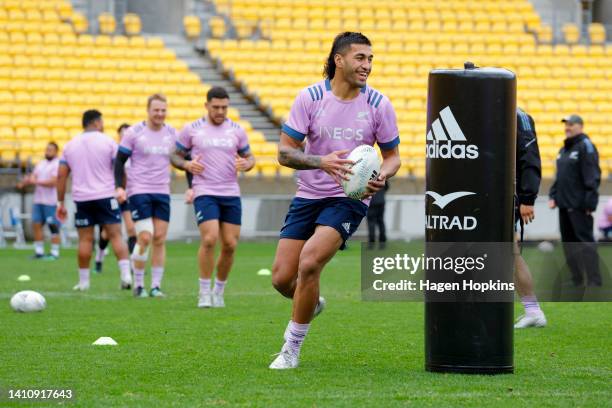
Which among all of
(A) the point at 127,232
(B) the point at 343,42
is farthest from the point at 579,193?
(B) the point at 343,42

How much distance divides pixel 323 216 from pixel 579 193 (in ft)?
26.8

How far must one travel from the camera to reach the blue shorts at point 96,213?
45.9 ft

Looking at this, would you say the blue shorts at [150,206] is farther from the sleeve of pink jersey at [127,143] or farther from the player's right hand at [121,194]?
the sleeve of pink jersey at [127,143]

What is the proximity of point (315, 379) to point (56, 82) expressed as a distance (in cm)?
2206

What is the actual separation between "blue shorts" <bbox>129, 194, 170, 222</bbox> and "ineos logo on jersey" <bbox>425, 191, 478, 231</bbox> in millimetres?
6754

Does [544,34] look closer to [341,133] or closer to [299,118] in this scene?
[341,133]

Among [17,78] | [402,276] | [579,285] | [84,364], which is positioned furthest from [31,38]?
[84,364]

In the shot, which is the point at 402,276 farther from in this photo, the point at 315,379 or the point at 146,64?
the point at 146,64

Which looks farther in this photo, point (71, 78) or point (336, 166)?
point (71, 78)

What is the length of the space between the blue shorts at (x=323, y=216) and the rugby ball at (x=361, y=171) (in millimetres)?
209

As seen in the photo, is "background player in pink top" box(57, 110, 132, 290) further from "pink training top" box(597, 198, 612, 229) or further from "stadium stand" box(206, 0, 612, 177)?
"stadium stand" box(206, 0, 612, 177)

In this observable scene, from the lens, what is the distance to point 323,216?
24.3 ft

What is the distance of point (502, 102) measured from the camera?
6.79 m

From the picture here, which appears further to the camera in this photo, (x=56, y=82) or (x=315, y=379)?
(x=56, y=82)
